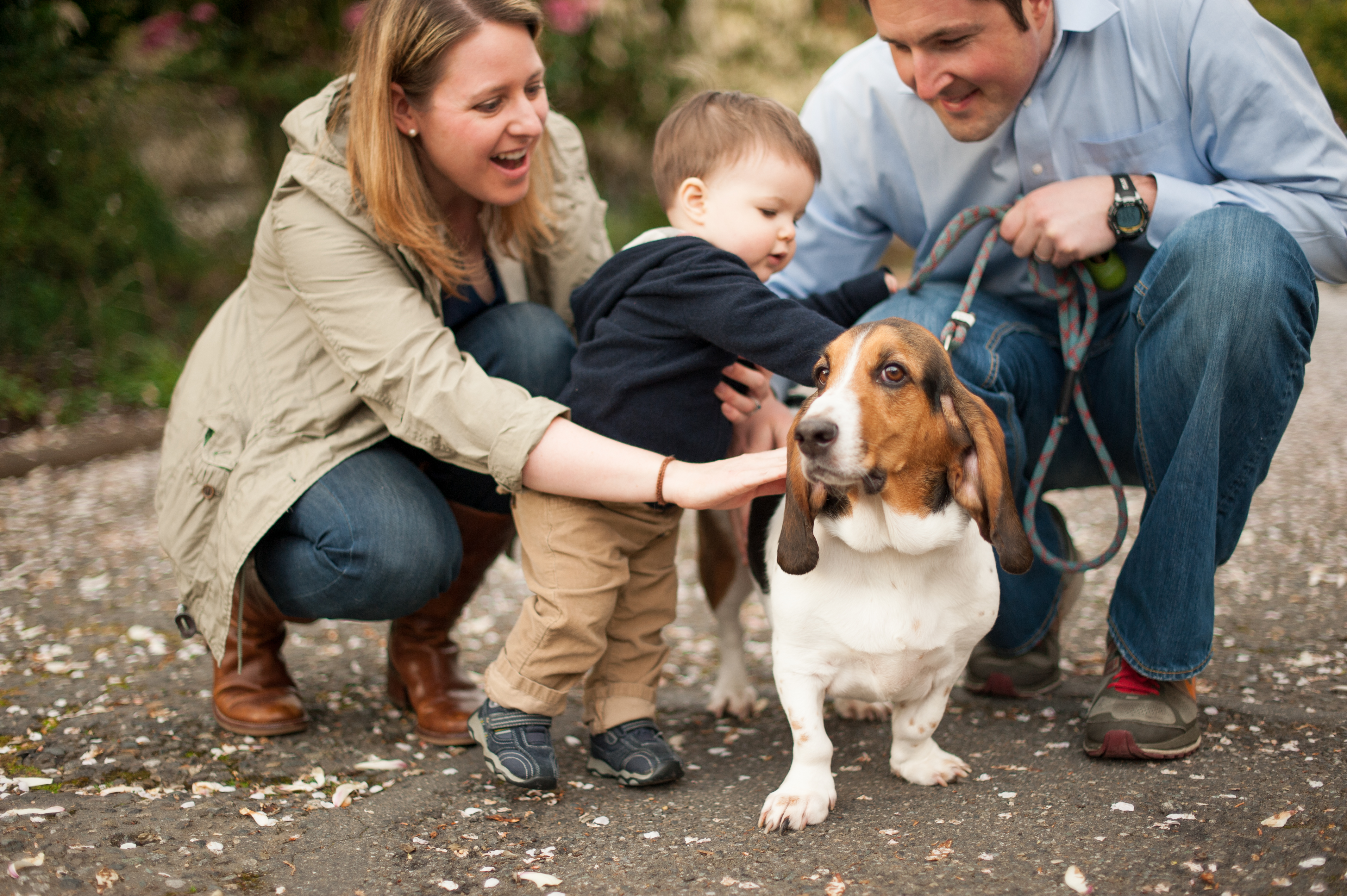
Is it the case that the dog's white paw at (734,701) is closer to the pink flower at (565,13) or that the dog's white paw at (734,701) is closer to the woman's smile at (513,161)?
the woman's smile at (513,161)

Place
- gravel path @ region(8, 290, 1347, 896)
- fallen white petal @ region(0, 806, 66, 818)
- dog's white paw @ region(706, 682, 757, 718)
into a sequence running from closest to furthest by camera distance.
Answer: gravel path @ region(8, 290, 1347, 896) < fallen white petal @ region(0, 806, 66, 818) < dog's white paw @ region(706, 682, 757, 718)

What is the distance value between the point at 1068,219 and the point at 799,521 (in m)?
1.21

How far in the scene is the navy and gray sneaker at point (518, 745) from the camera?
2.64 m

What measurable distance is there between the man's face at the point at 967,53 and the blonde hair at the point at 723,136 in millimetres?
332

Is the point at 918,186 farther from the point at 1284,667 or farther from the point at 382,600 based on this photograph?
the point at 382,600

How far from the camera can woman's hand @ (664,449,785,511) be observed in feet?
8.23

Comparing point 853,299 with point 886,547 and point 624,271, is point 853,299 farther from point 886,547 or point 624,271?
point 886,547

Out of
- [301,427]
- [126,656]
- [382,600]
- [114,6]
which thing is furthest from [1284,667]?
[114,6]

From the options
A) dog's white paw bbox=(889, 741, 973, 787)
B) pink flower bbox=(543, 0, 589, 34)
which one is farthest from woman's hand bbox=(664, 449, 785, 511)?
pink flower bbox=(543, 0, 589, 34)

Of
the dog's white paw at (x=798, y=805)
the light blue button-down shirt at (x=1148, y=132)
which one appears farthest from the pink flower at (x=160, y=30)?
the dog's white paw at (x=798, y=805)

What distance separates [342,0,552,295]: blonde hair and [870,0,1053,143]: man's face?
101cm

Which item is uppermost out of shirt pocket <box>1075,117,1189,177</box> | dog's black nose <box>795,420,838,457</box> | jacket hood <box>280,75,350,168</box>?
jacket hood <box>280,75,350,168</box>

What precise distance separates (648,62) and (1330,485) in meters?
7.03

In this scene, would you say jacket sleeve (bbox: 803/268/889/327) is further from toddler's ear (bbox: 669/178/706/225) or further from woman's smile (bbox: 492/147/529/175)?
woman's smile (bbox: 492/147/529/175)
